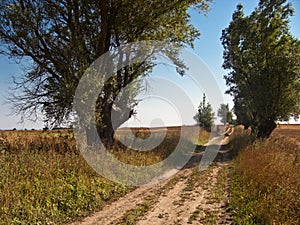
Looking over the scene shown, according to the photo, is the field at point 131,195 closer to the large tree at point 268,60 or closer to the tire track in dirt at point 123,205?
the tire track in dirt at point 123,205

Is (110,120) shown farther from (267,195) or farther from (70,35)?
(267,195)

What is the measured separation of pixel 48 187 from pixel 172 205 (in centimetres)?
356

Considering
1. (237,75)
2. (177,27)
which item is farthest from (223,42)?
(177,27)

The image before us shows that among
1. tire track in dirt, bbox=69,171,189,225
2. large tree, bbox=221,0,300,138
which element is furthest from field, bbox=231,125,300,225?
large tree, bbox=221,0,300,138

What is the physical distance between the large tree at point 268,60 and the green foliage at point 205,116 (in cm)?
2024

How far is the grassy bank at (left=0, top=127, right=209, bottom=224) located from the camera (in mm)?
5449

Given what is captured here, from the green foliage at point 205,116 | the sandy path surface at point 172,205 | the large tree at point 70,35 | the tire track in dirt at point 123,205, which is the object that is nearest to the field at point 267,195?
the sandy path surface at point 172,205

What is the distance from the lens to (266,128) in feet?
70.4

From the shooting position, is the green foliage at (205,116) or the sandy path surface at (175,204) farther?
the green foliage at (205,116)

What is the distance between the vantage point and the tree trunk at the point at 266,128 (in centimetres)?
2117

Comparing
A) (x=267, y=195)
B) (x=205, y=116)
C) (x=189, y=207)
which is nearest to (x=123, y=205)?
(x=189, y=207)

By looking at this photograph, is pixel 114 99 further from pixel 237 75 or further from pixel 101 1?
pixel 237 75

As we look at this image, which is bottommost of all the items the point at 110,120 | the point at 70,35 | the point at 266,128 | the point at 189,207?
the point at 189,207

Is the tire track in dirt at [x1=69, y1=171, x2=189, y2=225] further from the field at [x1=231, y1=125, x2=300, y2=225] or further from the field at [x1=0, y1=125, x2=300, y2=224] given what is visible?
the field at [x1=231, y1=125, x2=300, y2=225]
